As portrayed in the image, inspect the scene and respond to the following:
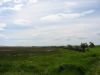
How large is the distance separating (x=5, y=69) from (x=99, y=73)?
18045 millimetres

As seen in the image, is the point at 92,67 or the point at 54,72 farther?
the point at 92,67

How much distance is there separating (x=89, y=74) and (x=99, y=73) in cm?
141

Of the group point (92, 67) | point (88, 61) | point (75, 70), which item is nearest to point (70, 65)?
point (75, 70)

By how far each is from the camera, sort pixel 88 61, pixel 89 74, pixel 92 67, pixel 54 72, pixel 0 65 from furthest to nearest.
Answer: pixel 0 65 < pixel 88 61 < pixel 92 67 < pixel 54 72 < pixel 89 74

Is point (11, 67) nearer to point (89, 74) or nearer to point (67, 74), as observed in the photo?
point (67, 74)

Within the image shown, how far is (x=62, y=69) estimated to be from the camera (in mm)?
38781

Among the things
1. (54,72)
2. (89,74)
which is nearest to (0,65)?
(54,72)

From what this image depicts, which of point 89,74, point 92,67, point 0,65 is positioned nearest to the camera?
point 89,74

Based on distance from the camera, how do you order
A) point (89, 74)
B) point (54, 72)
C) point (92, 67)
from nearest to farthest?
point (89, 74), point (54, 72), point (92, 67)

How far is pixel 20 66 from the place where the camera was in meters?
46.3

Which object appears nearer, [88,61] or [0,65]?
[88,61]

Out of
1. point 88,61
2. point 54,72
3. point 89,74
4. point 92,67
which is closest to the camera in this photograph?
point 89,74

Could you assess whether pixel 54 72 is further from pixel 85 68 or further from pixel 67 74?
pixel 85 68

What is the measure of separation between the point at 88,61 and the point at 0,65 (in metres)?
16.2
